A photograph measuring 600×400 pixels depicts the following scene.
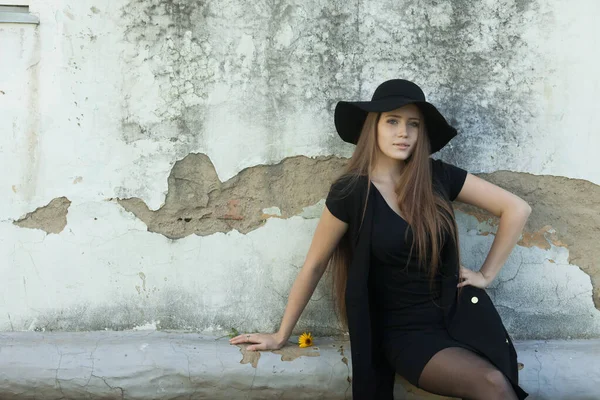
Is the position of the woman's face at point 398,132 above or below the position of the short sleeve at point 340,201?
above

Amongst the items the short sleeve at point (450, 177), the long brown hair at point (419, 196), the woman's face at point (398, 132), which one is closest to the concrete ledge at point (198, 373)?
the long brown hair at point (419, 196)

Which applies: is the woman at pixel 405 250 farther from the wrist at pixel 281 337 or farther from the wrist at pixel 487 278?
the wrist at pixel 281 337

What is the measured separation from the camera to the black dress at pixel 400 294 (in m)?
3.14

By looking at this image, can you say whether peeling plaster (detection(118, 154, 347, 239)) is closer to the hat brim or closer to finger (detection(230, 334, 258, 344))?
the hat brim

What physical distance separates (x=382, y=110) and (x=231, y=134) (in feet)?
2.94

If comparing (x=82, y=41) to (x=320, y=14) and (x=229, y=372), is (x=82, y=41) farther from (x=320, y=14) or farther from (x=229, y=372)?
(x=229, y=372)

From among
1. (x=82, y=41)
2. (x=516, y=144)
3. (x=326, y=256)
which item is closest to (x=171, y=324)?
(x=326, y=256)

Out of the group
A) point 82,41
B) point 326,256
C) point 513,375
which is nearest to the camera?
point 513,375

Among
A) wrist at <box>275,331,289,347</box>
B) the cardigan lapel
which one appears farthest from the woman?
wrist at <box>275,331,289,347</box>

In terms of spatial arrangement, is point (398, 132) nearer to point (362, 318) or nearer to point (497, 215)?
point (497, 215)

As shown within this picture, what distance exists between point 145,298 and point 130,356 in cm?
35

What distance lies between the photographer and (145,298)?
369 cm

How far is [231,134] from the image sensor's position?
3.66m

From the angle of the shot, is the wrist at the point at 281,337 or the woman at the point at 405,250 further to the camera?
the wrist at the point at 281,337
